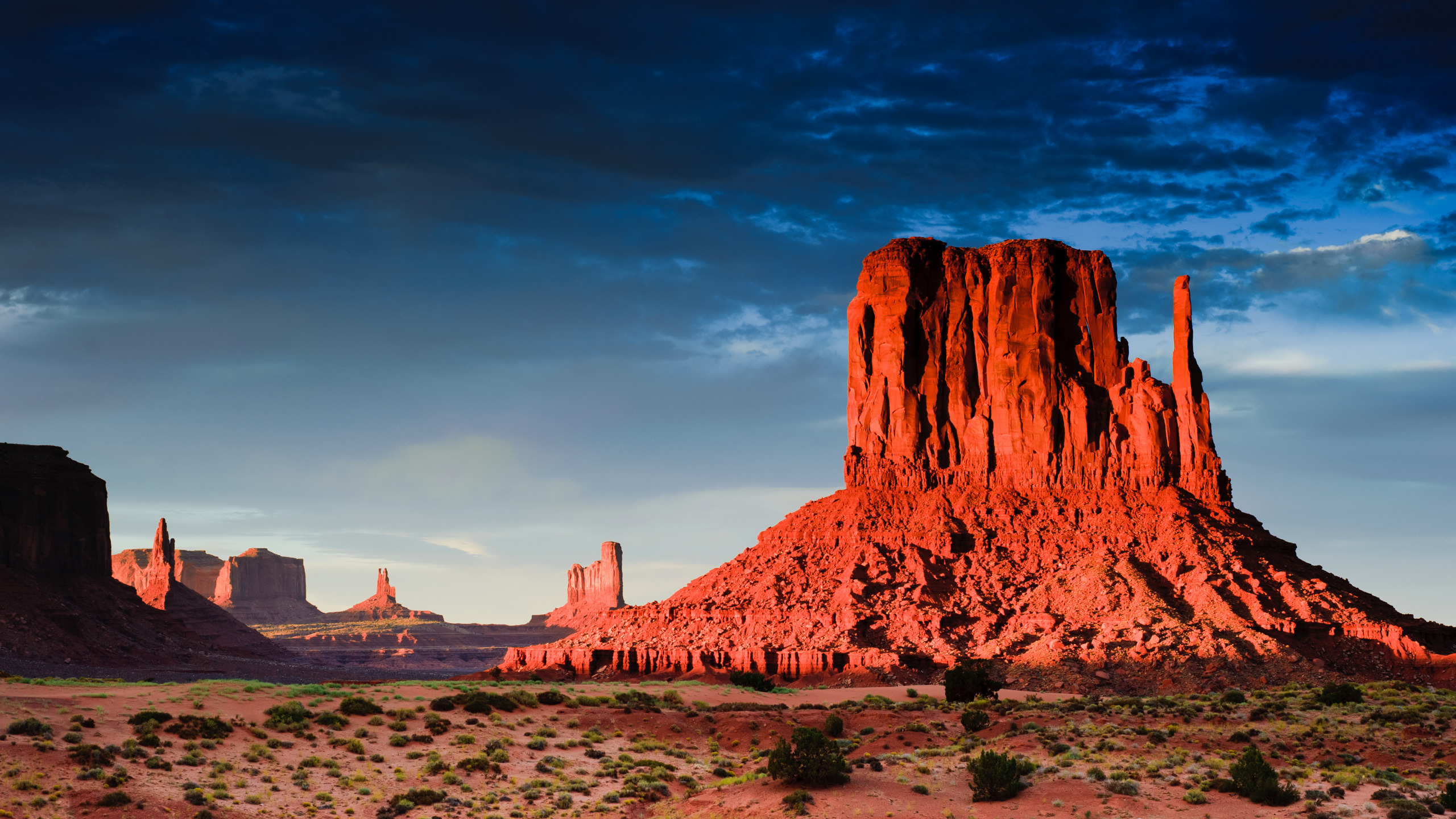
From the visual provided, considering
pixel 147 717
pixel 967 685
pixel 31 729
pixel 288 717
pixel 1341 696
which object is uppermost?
pixel 31 729

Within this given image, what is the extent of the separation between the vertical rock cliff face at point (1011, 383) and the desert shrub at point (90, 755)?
64.9 metres

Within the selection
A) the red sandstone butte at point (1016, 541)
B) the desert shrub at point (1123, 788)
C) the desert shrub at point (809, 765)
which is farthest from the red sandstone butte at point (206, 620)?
the desert shrub at point (1123, 788)

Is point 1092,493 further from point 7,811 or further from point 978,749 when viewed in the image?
point 7,811

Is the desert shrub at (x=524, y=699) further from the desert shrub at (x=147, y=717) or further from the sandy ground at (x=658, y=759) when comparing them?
the desert shrub at (x=147, y=717)

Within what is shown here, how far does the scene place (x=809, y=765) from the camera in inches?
1531

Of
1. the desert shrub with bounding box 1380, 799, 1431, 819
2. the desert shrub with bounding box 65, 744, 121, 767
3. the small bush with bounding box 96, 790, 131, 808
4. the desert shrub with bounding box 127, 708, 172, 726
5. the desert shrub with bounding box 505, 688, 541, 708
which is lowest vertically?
the desert shrub with bounding box 1380, 799, 1431, 819

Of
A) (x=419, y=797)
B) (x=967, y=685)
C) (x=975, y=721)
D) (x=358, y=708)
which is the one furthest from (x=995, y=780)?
(x=358, y=708)

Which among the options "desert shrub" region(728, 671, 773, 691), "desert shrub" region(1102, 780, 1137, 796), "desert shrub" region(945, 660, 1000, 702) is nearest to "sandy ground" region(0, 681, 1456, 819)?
"desert shrub" region(1102, 780, 1137, 796)

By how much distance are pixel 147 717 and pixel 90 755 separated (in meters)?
5.90

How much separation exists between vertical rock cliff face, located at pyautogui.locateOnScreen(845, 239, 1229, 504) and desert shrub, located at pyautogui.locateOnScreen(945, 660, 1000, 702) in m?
28.5

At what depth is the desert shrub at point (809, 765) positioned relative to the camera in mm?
38875

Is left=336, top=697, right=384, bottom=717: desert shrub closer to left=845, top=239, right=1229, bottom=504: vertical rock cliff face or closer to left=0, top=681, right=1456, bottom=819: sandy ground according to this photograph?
left=0, top=681, right=1456, bottom=819: sandy ground

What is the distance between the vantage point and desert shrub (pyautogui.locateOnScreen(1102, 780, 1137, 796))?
3694cm

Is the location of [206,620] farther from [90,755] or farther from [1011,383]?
[90,755]
